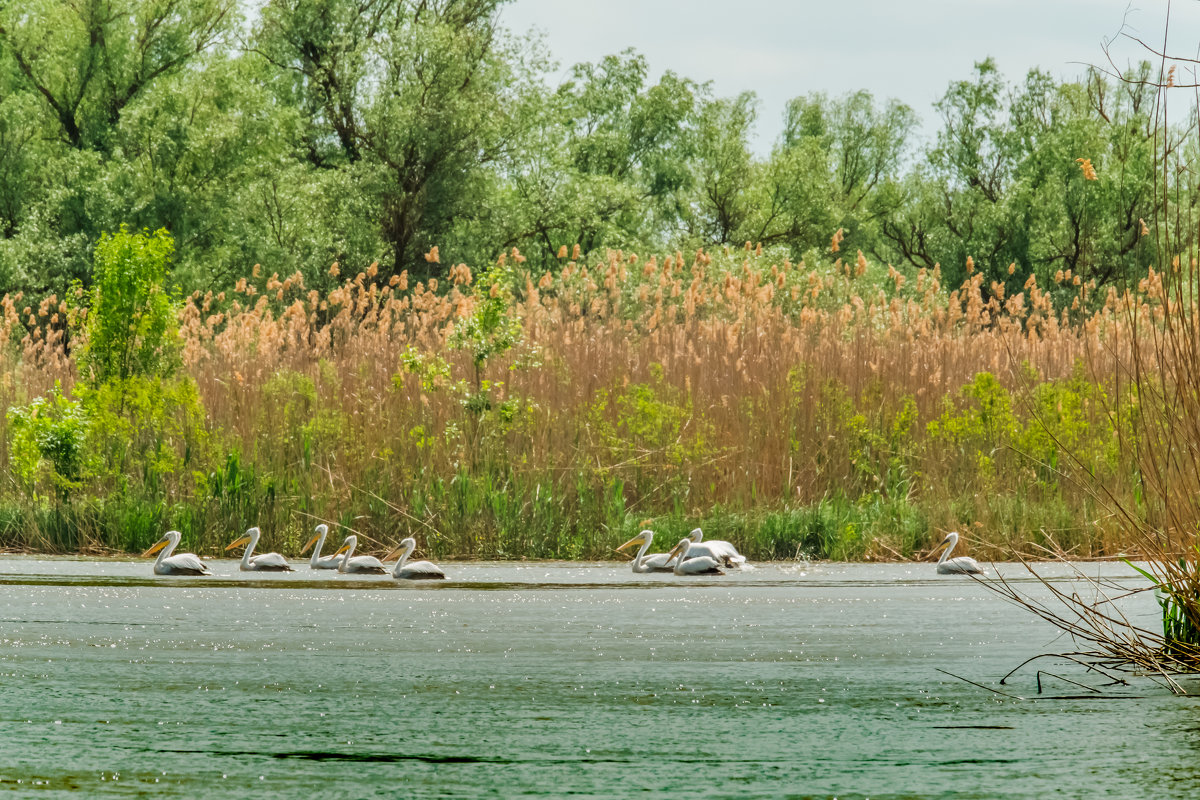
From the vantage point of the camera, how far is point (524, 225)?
113 feet

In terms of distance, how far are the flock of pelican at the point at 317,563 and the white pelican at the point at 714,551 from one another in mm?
1375

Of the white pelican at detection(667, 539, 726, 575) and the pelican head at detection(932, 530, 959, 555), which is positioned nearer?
the white pelican at detection(667, 539, 726, 575)

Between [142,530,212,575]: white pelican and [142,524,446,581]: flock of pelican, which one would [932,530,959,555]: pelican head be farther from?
[142,530,212,575]: white pelican

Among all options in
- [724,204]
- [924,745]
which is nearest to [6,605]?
[924,745]

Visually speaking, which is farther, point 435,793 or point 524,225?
point 524,225

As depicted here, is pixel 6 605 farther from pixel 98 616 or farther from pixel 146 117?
pixel 146 117

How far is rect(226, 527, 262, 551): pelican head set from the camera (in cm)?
888

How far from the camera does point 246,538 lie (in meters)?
9.23

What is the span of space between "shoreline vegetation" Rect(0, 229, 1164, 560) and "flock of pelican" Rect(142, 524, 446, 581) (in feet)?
2.57

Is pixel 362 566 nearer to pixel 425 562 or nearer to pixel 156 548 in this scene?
pixel 425 562

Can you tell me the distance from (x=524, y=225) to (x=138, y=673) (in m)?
30.3

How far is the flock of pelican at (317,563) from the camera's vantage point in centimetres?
792

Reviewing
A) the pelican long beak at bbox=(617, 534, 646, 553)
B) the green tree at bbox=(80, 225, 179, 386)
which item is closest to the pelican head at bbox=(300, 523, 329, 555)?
the pelican long beak at bbox=(617, 534, 646, 553)

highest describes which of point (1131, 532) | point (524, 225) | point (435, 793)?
point (524, 225)
